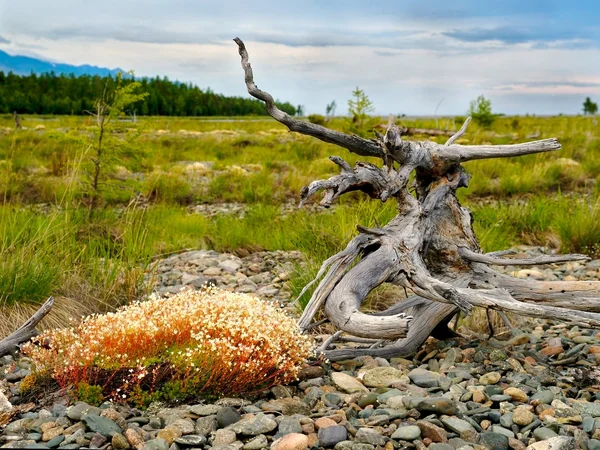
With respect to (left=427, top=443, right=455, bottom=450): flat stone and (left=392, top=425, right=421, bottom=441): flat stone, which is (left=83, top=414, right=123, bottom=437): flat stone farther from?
(left=427, top=443, right=455, bottom=450): flat stone

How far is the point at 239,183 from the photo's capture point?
16.6 meters

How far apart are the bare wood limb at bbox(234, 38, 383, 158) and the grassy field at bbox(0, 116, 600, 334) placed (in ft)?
5.54

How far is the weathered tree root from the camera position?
185 inches

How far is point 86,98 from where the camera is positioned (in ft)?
215

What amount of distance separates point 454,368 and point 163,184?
1134cm

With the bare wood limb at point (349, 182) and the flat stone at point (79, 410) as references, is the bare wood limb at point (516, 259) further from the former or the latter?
the flat stone at point (79, 410)

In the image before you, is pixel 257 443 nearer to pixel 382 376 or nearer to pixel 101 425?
pixel 101 425

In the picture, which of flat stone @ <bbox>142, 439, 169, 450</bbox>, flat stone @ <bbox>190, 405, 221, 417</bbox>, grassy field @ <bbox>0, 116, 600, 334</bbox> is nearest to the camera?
flat stone @ <bbox>142, 439, 169, 450</bbox>

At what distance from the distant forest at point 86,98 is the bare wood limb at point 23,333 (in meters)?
56.1

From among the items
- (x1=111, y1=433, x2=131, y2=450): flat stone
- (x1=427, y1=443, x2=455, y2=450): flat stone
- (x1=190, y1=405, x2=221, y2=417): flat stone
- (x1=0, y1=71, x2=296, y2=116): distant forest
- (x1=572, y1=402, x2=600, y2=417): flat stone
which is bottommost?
(x1=111, y1=433, x2=131, y2=450): flat stone

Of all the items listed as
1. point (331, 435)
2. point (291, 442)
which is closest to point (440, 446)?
point (331, 435)

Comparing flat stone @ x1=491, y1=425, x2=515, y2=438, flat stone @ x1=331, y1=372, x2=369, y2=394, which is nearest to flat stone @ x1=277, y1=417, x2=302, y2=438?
flat stone @ x1=331, y1=372, x2=369, y2=394

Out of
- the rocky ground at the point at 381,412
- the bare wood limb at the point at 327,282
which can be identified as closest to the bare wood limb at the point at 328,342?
the rocky ground at the point at 381,412

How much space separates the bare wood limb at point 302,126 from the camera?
469 centimetres
